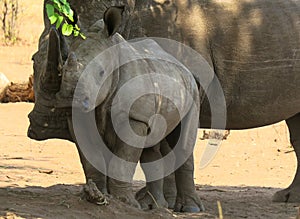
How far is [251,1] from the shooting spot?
809 cm

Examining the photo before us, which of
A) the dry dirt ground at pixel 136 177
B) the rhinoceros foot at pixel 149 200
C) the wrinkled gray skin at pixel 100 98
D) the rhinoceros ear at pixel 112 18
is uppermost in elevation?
the rhinoceros ear at pixel 112 18

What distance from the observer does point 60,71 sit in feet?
20.7

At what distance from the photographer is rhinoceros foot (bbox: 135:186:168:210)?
23.5ft

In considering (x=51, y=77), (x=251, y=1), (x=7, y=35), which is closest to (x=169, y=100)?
(x=51, y=77)

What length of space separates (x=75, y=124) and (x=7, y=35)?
1461 centimetres

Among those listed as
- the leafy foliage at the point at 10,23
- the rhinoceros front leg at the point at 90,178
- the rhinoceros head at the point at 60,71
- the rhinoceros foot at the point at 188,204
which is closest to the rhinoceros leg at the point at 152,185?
the rhinoceros foot at the point at 188,204

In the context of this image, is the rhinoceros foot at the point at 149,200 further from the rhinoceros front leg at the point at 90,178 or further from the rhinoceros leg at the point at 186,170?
the rhinoceros front leg at the point at 90,178

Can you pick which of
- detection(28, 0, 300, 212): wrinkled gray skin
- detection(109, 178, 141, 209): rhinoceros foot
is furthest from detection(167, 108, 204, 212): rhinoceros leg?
detection(109, 178, 141, 209): rhinoceros foot

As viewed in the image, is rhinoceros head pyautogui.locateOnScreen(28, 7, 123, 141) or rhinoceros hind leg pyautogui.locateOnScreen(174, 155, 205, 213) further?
rhinoceros hind leg pyautogui.locateOnScreen(174, 155, 205, 213)

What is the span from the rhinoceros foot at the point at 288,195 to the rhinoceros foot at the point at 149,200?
1620 millimetres

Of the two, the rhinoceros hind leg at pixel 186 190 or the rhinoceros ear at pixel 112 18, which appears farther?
the rhinoceros hind leg at pixel 186 190

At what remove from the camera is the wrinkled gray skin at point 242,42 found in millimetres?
7738

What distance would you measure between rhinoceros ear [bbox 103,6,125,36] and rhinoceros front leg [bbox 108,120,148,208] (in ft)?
2.32

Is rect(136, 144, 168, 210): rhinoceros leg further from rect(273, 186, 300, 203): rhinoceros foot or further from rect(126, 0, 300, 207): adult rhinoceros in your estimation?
rect(273, 186, 300, 203): rhinoceros foot
